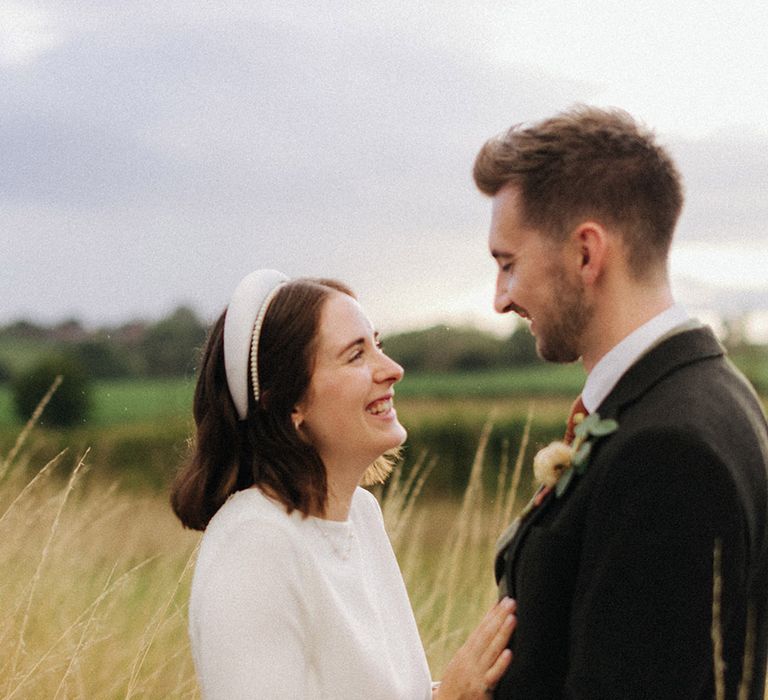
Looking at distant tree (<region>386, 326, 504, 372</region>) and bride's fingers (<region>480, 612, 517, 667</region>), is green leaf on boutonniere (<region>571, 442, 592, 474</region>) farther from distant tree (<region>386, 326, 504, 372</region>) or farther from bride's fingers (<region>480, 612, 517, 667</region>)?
distant tree (<region>386, 326, 504, 372</region>)

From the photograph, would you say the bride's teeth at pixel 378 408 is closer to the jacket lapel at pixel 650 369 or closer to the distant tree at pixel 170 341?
the jacket lapel at pixel 650 369

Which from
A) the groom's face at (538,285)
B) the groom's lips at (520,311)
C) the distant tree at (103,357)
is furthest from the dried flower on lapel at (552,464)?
the distant tree at (103,357)

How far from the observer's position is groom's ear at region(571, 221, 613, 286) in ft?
9.85

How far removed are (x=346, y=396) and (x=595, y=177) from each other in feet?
3.29

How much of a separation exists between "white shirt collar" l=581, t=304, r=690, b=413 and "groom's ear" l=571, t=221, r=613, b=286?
0.17 m

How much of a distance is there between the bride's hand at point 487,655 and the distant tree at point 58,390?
14.6 meters

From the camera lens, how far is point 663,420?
2.69 metres

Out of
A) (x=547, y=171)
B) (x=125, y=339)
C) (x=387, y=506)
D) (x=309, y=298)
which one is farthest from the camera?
(x=125, y=339)

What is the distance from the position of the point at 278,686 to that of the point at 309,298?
1.13 metres

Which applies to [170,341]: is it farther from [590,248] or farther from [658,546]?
[658,546]

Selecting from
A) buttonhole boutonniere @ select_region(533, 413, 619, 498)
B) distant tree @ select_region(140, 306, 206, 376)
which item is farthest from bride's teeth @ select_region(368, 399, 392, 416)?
distant tree @ select_region(140, 306, 206, 376)

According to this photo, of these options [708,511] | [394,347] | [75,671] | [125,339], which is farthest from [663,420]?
[125,339]

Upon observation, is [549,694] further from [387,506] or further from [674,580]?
[387,506]

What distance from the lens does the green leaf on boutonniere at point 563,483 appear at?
9.55 feet
